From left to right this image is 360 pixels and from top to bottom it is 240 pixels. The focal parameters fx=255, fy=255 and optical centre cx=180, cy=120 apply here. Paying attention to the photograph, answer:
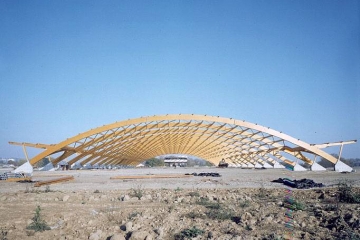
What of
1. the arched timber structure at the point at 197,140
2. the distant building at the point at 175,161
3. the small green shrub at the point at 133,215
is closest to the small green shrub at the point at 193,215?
the small green shrub at the point at 133,215

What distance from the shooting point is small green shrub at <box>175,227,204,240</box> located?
6754mm

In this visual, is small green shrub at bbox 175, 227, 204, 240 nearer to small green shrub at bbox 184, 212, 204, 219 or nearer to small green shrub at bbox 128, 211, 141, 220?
small green shrub at bbox 184, 212, 204, 219

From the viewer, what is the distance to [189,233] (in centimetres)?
681

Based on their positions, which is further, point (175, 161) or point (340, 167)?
point (175, 161)

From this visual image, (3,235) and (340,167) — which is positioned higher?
(340,167)

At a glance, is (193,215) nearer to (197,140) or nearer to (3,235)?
(3,235)

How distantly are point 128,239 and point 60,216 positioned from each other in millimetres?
3626

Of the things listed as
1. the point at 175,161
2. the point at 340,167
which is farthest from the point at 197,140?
the point at 175,161

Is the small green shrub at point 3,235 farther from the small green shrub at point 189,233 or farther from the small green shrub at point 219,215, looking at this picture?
the small green shrub at point 219,215

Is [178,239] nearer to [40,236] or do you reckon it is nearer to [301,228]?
[301,228]

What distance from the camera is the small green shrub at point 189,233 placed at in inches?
266

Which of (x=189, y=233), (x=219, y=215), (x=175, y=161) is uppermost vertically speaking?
(x=219, y=215)

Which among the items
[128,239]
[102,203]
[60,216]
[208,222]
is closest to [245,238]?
[208,222]

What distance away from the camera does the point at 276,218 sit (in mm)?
7781
